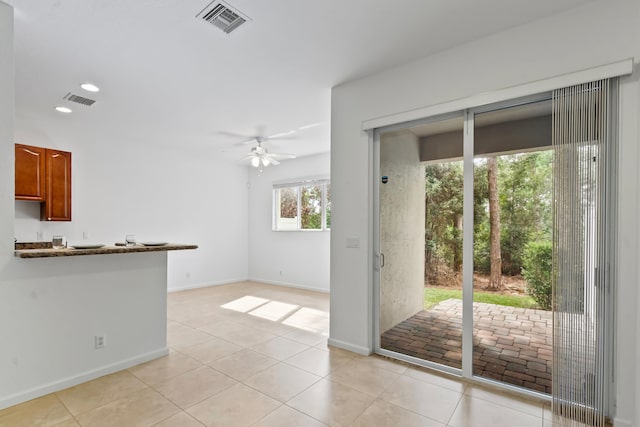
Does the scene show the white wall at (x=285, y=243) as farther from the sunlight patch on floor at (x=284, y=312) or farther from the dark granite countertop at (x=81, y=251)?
the dark granite countertop at (x=81, y=251)

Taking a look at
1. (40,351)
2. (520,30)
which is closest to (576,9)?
(520,30)

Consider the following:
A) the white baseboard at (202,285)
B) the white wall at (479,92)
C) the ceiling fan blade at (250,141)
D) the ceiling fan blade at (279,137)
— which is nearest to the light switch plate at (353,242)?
the white wall at (479,92)

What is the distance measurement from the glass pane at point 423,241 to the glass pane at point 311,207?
3497mm

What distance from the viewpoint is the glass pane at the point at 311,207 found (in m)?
6.82

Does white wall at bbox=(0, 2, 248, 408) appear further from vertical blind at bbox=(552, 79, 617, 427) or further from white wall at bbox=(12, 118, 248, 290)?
vertical blind at bbox=(552, 79, 617, 427)

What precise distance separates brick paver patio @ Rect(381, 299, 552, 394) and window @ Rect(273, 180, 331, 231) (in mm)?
3756

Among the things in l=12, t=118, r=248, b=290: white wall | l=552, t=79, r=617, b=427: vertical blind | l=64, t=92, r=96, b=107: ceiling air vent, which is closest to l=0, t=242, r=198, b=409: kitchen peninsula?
l=64, t=92, r=96, b=107: ceiling air vent

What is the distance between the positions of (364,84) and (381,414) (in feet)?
9.96

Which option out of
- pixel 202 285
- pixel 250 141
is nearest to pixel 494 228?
pixel 250 141

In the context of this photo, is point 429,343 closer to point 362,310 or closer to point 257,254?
point 362,310

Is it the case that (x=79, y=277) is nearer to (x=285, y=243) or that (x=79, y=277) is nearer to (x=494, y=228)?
(x=494, y=228)

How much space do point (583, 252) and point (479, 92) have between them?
147 cm

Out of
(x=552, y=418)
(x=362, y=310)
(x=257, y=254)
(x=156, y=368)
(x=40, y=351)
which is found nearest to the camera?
(x=552, y=418)

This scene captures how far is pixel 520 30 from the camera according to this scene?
8.18ft
